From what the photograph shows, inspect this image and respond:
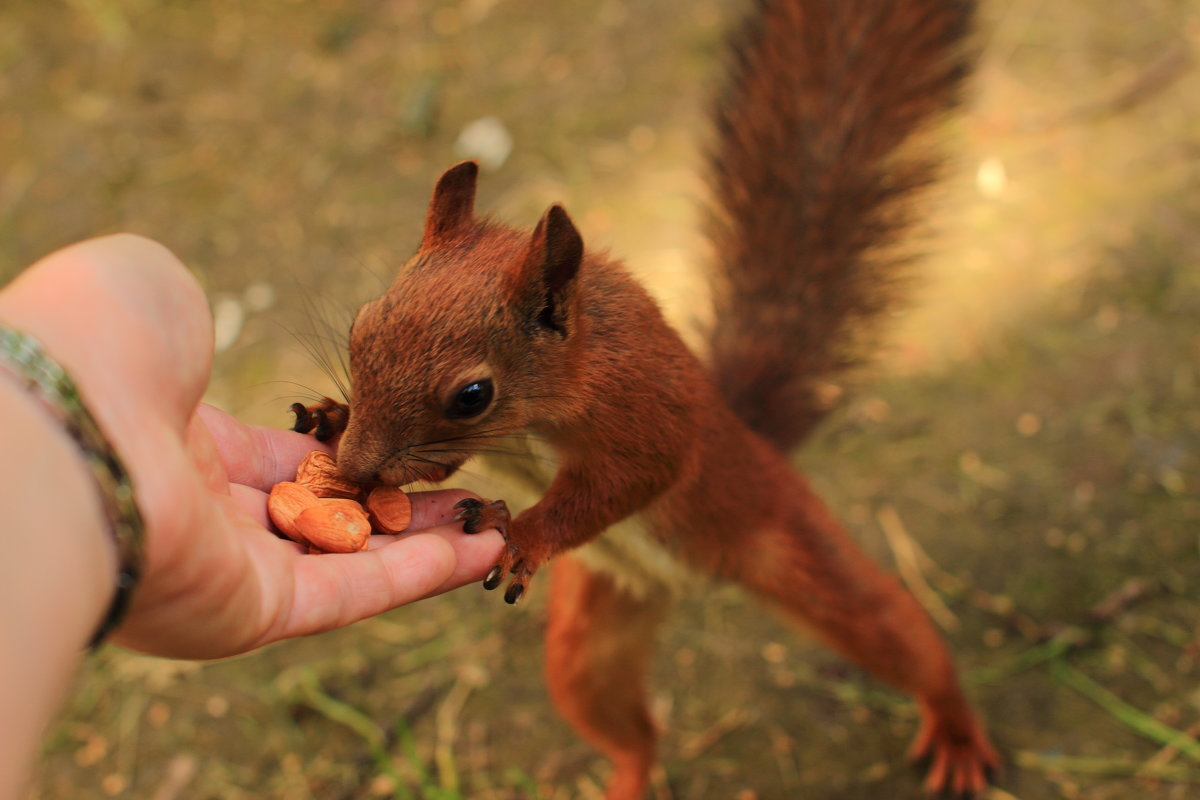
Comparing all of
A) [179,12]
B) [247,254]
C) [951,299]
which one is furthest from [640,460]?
[179,12]

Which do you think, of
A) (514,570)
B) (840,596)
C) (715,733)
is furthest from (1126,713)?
(514,570)

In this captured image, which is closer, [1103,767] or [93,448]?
[93,448]

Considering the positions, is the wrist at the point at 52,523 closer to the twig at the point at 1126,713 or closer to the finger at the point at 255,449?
the finger at the point at 255,449

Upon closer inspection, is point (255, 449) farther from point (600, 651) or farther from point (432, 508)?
point (600, 651)

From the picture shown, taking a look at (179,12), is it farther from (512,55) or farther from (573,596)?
(573,596)

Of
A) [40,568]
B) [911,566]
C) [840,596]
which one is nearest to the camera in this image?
[40,568]

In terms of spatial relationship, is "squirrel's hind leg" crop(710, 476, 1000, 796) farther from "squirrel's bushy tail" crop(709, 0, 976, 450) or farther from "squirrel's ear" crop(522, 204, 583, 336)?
"squirrel's ear" crop(522, 204, 583, 336)
